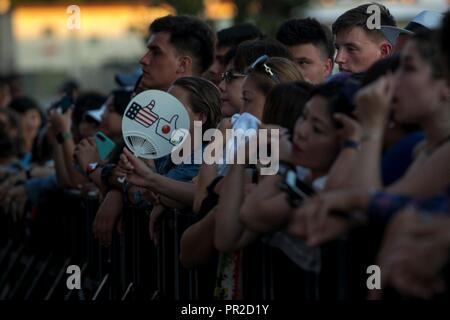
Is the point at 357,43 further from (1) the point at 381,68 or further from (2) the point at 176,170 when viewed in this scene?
(1) the point at 381,68

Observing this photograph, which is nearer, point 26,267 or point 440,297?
point 440,297

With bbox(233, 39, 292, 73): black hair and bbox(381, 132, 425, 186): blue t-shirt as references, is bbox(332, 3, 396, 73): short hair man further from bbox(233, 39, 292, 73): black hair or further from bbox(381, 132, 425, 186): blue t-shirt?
bbox(381, 132, 425, 186): blue t-shirt

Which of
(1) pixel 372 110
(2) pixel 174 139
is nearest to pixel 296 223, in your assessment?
(1) pixel 372 110

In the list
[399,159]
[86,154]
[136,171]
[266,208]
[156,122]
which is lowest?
[266,208]

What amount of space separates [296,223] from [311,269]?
671mm

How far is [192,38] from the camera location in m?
10.1

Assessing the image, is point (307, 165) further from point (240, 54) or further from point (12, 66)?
point (12, 66)

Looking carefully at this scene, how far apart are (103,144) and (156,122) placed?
1.79m

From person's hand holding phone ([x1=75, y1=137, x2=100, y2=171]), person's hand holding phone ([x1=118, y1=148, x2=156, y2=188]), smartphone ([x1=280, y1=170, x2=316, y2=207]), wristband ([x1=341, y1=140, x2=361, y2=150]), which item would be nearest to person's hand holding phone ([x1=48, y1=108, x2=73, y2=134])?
person's hand holding phone ([x1=75, y1=137, x2=100, y2=171])

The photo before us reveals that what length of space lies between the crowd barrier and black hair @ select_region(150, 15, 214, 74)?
1.26 metres

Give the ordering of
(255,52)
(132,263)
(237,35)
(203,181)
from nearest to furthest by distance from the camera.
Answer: (203,181)
(255,52)
(132,263)
(237,35)

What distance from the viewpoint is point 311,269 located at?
564 centimetres

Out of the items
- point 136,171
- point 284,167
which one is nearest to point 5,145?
point 136,171

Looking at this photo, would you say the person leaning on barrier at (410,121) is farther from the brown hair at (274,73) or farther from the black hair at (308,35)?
the black hair at (308,35)
